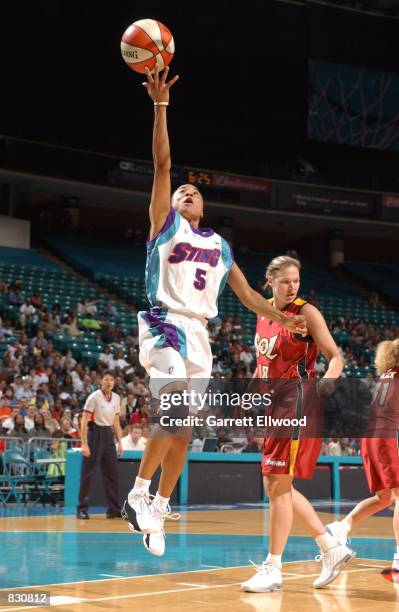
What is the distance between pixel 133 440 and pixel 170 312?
11013 mm

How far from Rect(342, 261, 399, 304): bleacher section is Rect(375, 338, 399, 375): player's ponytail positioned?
90.4 feet

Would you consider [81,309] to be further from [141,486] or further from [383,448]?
[141,486]

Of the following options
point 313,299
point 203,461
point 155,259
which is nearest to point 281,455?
point 155,259

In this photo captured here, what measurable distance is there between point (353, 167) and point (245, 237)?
571 cm

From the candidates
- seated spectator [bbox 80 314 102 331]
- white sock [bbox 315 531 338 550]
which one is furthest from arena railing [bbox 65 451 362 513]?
white sock [bbox 315 531 338 550]

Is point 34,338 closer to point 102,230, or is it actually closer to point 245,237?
point 102,230

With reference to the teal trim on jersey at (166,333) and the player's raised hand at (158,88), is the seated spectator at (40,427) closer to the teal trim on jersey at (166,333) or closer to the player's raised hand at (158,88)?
the teal trim on jersey at (166,333)

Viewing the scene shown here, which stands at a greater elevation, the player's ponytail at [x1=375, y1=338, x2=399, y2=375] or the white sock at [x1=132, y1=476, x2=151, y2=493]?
the player's ponytail at [x1=375, y1=338, x2=399, y2=375]

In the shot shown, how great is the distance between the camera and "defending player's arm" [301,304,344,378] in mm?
6381

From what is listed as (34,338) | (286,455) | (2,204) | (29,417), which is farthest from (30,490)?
(2,204)

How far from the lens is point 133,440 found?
16453 millimetres

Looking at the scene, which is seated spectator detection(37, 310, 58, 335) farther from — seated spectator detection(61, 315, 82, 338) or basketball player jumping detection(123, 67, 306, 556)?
basketball player jumping detection(123, 67, 306, 556)

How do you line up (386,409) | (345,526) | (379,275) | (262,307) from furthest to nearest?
(379,275), (386,409), (345,526), (262,307)

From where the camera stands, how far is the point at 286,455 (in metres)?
6.76
